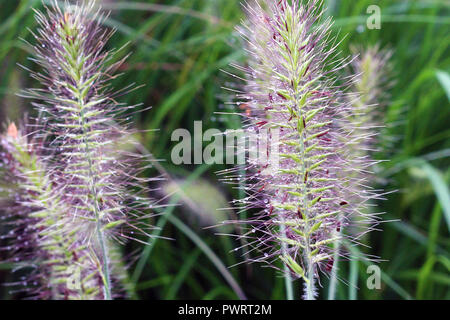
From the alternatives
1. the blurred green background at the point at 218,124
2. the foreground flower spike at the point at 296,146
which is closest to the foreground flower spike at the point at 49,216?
the foreground flower spike at the point at 296,146

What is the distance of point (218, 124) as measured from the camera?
227 cm

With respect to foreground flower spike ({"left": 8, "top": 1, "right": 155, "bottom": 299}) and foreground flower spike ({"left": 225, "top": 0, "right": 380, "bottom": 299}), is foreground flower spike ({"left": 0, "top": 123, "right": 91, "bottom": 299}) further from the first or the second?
foreground flower spike ({"left": 225, "top": 0, "right": 380, "bottom": 299})

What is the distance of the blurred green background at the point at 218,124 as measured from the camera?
6.19ft

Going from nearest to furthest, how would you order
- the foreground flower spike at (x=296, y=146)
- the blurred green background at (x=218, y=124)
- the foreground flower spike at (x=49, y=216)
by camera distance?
the foreground flower spike at (x=296, y=146), the foreground flower spike at (x=49, y=216), the blurred green background at (x=218, y=124)

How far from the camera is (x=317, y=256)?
36.9 inches

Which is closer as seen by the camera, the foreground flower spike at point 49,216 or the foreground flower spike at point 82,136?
the foreground flower spike at point 82,136

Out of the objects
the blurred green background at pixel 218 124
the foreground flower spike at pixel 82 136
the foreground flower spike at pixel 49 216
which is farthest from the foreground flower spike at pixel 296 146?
the blurred green background at pixel 218 124

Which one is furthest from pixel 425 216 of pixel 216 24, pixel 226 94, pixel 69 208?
pixel 69 208

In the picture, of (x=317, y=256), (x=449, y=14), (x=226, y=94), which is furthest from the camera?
(x=449, y=14)

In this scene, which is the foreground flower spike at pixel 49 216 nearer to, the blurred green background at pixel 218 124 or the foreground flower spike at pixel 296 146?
the foreground flower spike at pixel 296 146

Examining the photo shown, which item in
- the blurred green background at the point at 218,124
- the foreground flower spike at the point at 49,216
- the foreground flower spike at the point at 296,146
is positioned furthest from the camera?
the blurred green background at the point at 218,124

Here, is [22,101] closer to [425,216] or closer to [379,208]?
[379,208]

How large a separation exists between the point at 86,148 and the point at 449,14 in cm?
245

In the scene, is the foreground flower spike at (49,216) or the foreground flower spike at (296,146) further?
the foreground flower spike at (49,216)
